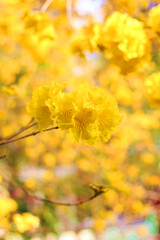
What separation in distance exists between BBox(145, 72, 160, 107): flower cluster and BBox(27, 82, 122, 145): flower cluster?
0.44 m

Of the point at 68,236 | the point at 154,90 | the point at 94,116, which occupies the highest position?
the point at 154,90

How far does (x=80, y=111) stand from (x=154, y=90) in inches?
21.1

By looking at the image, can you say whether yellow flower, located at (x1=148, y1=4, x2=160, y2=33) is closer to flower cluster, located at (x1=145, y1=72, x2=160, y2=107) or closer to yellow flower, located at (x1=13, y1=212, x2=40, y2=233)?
flower cluster, located at (x1=145, y1=72, x2=160, y2=107)

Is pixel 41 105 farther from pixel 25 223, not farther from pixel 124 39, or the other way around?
pixel 25 223

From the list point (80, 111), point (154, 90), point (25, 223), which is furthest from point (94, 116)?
point (25, 223)

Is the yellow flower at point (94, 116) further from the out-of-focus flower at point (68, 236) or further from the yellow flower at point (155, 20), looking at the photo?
the out-of-focus flower at point (68, 236)

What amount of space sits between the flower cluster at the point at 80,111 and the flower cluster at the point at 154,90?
0.44m

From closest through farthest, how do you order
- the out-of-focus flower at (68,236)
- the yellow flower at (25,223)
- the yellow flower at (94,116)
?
the yellow flower at (94,116) < the yellow flower at (25,223) < the out-of-focus flower at (68,236)

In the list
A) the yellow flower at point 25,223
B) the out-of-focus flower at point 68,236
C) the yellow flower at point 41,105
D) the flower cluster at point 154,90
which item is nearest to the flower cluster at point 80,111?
the yellow flower at point 41,105

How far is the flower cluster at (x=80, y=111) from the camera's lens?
0.59 m

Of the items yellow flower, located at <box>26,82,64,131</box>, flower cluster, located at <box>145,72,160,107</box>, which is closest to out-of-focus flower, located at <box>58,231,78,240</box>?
flower cluster, located at <box>145,72,160,107</box>

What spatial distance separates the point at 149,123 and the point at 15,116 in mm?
1884

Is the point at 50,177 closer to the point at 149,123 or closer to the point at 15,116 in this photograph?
the point at 15,116

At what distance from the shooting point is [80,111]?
1.94 ft
